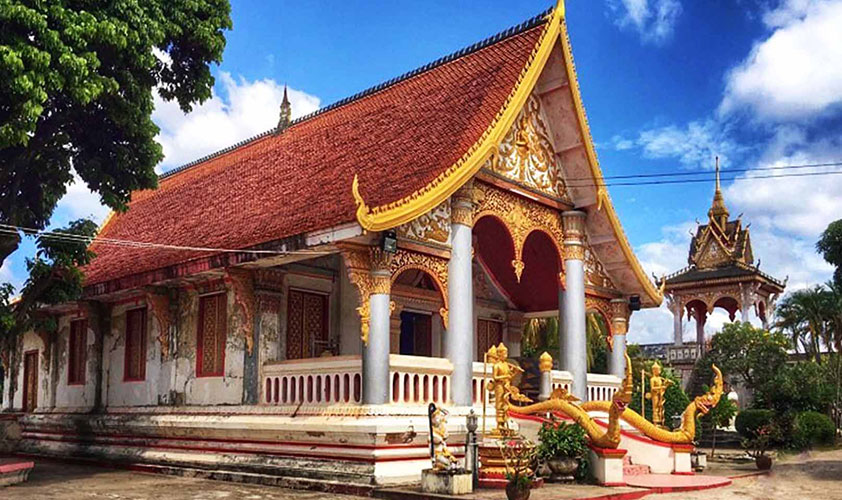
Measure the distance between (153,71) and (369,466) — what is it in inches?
275

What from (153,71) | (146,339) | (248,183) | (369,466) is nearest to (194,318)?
(146,339)

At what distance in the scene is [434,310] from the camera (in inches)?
688

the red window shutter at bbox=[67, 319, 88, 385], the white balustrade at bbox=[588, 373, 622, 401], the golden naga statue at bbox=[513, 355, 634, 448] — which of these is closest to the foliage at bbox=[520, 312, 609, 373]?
the white balustrade at bbox=[588, 373, 622, 401]

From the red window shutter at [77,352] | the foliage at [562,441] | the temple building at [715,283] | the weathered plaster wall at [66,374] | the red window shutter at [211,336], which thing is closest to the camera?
the foliage at [562,441]

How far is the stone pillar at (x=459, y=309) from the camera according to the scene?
1320 cm

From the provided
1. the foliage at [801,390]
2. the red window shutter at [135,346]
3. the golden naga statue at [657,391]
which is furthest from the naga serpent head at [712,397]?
the foliage at [801,390]

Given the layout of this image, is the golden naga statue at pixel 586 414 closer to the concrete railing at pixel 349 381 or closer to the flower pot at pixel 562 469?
the flower pot at pixel 562 469

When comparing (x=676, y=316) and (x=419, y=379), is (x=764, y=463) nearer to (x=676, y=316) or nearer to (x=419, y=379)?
(x=419, y=379)

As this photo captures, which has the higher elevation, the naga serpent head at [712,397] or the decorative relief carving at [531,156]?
the decorative relief carving at [531,156]

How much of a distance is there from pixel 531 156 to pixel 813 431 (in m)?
15.3

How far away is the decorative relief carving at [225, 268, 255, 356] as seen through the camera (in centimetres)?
1405

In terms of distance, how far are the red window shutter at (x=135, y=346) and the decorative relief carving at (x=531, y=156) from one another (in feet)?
25.4

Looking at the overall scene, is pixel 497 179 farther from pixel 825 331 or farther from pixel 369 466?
pixel 825 331

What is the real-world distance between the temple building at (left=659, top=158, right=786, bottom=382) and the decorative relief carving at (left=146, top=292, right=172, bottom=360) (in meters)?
28.6
